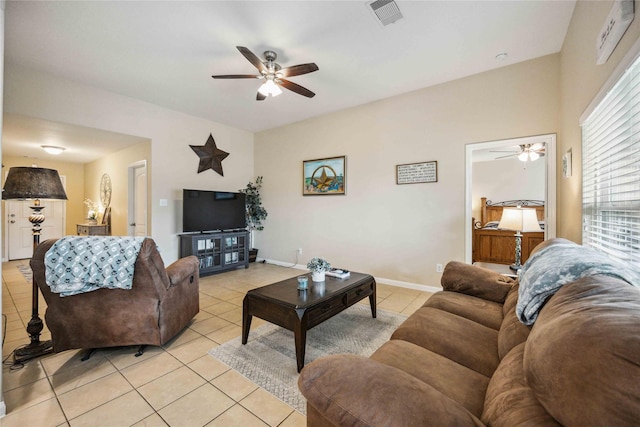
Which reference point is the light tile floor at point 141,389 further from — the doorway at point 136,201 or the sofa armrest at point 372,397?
the doorway at point 136,201

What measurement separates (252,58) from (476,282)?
8.96 ft

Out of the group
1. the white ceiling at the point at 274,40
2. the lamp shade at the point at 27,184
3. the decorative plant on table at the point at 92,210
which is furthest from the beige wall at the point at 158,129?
the decorative plant on table at the point at 92,210

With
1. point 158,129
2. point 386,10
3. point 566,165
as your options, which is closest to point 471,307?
point 566,165

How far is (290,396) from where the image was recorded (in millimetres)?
1677

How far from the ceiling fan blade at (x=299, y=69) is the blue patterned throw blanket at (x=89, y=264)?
6.87 ft

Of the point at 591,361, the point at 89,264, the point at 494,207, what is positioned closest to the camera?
the point at 591,361

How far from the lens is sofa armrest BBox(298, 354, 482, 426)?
0.72 metres

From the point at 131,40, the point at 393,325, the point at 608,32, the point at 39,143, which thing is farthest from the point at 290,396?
the point at 39,143

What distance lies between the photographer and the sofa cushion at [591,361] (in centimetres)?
51

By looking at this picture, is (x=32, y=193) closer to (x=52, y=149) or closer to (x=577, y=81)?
(x=52, y=149)

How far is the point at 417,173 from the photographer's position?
379 centimetres

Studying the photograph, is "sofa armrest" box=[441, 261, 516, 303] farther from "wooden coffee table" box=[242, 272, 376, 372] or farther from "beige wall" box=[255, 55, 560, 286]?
"beige wall" box=[255, 55, 560, 286]

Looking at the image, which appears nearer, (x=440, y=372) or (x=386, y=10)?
(x=440, y=372)

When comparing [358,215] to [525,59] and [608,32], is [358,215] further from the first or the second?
[608,32]
